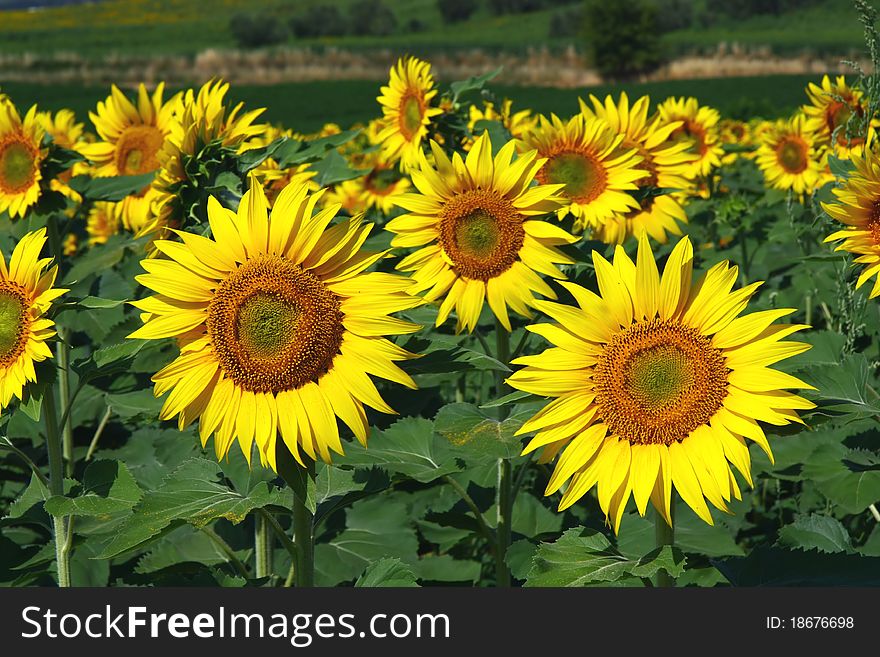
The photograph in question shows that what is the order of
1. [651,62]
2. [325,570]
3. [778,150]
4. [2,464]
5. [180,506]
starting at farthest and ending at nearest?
[651,62] → [778,150] → [2,464] → [325,570] → [180,506]

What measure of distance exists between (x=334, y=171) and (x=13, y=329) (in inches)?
66.8

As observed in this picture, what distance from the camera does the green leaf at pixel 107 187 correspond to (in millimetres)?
3790

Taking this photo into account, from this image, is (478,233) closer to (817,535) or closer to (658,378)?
(658,378)

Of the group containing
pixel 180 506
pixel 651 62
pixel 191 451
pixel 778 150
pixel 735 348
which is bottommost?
pixel 180 506

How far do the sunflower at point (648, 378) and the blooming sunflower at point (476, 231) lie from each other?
0.77 m

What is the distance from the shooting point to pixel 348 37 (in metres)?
79.8

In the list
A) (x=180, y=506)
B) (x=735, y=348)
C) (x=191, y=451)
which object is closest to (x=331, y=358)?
A: (x=180, y=506)

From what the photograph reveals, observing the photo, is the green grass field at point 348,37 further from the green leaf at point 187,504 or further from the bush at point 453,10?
the green leaf at point 187,504

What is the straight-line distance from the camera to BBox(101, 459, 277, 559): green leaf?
7.32 ft

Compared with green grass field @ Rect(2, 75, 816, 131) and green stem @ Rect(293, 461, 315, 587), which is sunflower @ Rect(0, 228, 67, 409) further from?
green grass field @ Rect(2, 75, 816, 131)

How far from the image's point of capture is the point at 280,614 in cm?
235

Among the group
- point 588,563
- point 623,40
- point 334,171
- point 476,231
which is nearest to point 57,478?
point 476,231

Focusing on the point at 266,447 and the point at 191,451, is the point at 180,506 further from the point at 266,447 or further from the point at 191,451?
the point at 191,451

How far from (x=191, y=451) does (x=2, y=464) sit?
3.78 ft
